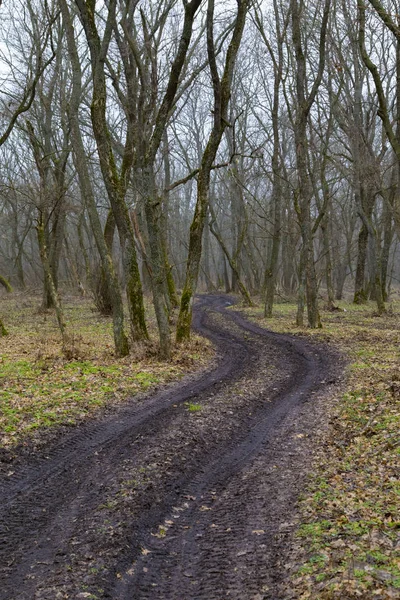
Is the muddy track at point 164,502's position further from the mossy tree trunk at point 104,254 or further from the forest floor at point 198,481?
the mossy tree trunk at point 104,254

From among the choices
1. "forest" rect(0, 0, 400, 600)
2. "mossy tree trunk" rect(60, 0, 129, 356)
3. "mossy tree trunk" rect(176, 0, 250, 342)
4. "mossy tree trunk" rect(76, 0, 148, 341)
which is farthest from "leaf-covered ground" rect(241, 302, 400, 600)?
"mossy tree trunk" rect(76, 0, 148, 341)

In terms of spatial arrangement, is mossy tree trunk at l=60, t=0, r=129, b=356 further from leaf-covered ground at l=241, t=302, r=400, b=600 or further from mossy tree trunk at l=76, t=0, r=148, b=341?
leaf-covered ground at l=241, t=302, r=400, b=600

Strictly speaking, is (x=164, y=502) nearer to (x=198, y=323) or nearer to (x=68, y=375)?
(x=68, y=375)

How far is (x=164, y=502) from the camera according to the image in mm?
5887

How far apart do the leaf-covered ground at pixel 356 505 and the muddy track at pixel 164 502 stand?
0.25 meters

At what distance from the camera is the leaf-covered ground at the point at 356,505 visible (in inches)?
159

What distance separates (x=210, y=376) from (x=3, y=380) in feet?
15.1

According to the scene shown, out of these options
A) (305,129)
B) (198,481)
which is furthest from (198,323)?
(198,481)

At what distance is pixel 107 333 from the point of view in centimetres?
1880

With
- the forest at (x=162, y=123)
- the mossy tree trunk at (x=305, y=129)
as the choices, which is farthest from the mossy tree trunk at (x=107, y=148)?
the mossy tree trunk at (x=305, y=129)

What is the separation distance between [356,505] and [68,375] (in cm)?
748

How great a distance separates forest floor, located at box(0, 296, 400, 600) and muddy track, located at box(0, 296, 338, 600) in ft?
0.06

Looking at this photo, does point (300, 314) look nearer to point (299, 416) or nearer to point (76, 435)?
point (299, 416)

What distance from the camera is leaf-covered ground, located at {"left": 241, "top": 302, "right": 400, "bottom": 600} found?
404 centimetres
